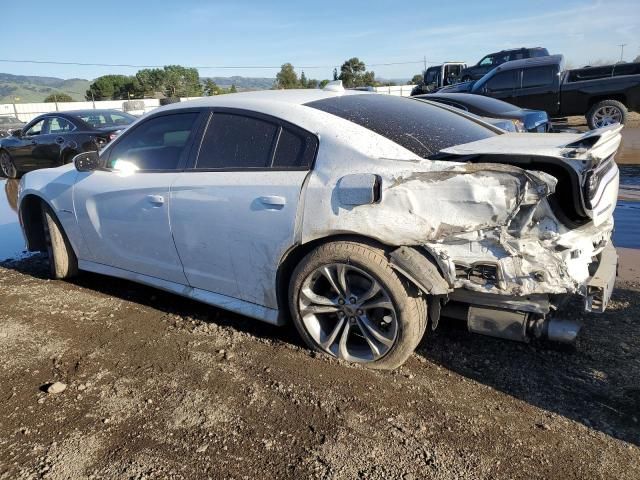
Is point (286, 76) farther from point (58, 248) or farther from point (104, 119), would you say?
point (58, 248)

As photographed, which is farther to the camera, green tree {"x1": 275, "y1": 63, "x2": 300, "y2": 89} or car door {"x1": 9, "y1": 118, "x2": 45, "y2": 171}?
green tree {"x1": 275, "y1": 63, "x2": 300, "y2": 89}

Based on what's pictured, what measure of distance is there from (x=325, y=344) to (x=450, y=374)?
0.75 meters

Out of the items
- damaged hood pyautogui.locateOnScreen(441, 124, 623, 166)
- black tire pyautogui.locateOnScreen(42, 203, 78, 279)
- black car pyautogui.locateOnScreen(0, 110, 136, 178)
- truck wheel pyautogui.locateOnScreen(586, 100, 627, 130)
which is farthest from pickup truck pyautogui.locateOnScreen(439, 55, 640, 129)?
black tire pyautogui.locateOnScreen(42, 203, 78, 279)

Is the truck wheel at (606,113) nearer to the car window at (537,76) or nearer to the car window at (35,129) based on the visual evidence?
the car window at (537,76)

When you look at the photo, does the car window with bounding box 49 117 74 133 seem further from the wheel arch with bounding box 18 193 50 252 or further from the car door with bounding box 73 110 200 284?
the car door with bounding box 73 110 200 284

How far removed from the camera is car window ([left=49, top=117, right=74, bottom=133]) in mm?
9789

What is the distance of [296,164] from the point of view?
3.01 metres

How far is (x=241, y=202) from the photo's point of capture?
312 cm

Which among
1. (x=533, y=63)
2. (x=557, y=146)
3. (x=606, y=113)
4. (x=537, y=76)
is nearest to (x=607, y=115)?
(x=606, y=113)

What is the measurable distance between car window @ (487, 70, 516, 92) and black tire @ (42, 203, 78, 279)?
12.8m

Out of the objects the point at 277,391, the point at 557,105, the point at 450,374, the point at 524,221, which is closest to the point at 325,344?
the point at 277,391

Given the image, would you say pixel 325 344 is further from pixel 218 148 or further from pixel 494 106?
pixel 494 106

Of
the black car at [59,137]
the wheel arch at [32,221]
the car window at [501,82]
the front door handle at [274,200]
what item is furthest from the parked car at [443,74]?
the front door handle at [274,200]

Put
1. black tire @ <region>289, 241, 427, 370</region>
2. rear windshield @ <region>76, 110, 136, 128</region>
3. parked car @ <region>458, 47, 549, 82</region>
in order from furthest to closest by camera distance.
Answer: parked car @ <region>458, 47, 549, 82</region>
rear windshield @ <region>76, 110, 136, 128</region>
black tire @ <region>289, 241, 427, 370</region>
